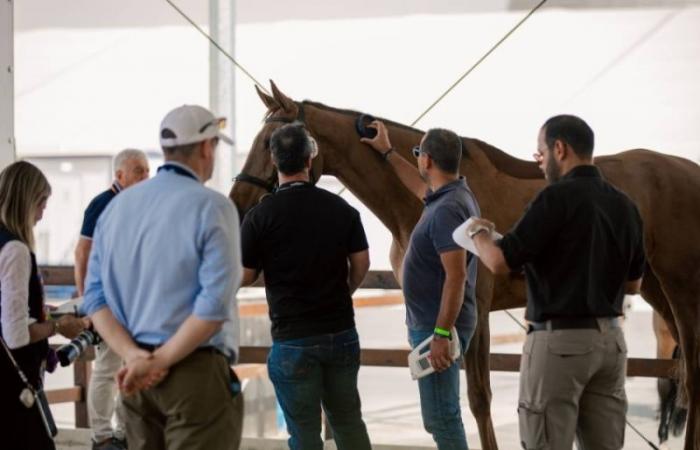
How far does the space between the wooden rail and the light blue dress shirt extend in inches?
120

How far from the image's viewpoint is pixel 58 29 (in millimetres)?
6008

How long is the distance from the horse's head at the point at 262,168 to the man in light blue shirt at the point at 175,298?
168 cm

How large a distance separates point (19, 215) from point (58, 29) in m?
3.32

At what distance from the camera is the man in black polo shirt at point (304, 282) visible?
2975 mm

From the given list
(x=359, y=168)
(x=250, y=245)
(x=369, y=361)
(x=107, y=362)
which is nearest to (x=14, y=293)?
(x=250, y=245)

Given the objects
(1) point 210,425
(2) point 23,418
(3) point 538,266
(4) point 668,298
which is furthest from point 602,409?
(4) point 668,298

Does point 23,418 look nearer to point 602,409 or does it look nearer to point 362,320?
point 602,409

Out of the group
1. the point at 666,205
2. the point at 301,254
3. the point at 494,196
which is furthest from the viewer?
the point at 666,205

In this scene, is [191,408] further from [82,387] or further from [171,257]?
[82,387]

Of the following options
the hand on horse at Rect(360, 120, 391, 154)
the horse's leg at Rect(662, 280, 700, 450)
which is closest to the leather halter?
the hand on horse at Rect(360, 120, 391, 154)

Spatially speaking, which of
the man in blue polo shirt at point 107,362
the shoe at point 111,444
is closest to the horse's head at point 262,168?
the man in blue polo shirt at point 107,362

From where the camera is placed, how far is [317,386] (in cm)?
303

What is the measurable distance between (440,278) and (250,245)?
669 mm

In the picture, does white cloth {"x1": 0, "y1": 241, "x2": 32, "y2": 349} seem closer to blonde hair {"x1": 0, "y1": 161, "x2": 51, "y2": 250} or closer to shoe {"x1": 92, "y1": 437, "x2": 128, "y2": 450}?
blonde hair {"x1": 0, "y1": 161, "x2": 51, "y2": 250}
